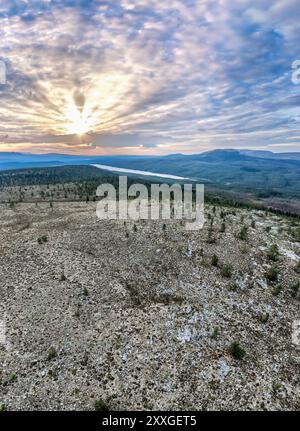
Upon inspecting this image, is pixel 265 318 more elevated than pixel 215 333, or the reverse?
pixel 265 318

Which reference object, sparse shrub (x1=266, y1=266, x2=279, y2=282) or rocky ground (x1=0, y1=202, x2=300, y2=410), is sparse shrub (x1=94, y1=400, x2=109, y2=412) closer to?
rocky ground (x1=0, y1=202, x2=300, y2=410)

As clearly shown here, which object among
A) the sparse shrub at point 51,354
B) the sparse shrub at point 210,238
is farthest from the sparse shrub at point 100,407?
the sparse shrub at point 210,238

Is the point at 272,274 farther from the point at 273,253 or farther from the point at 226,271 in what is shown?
the point at 226,271

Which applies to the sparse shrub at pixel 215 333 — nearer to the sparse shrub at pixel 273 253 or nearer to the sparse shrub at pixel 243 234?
the sparse shrub at pixel 273 253

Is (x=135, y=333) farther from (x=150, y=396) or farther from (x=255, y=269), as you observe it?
(x=255, y=269)

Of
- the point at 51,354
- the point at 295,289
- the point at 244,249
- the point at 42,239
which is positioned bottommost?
the point at 51,354

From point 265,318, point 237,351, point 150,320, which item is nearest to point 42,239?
point 150,320
